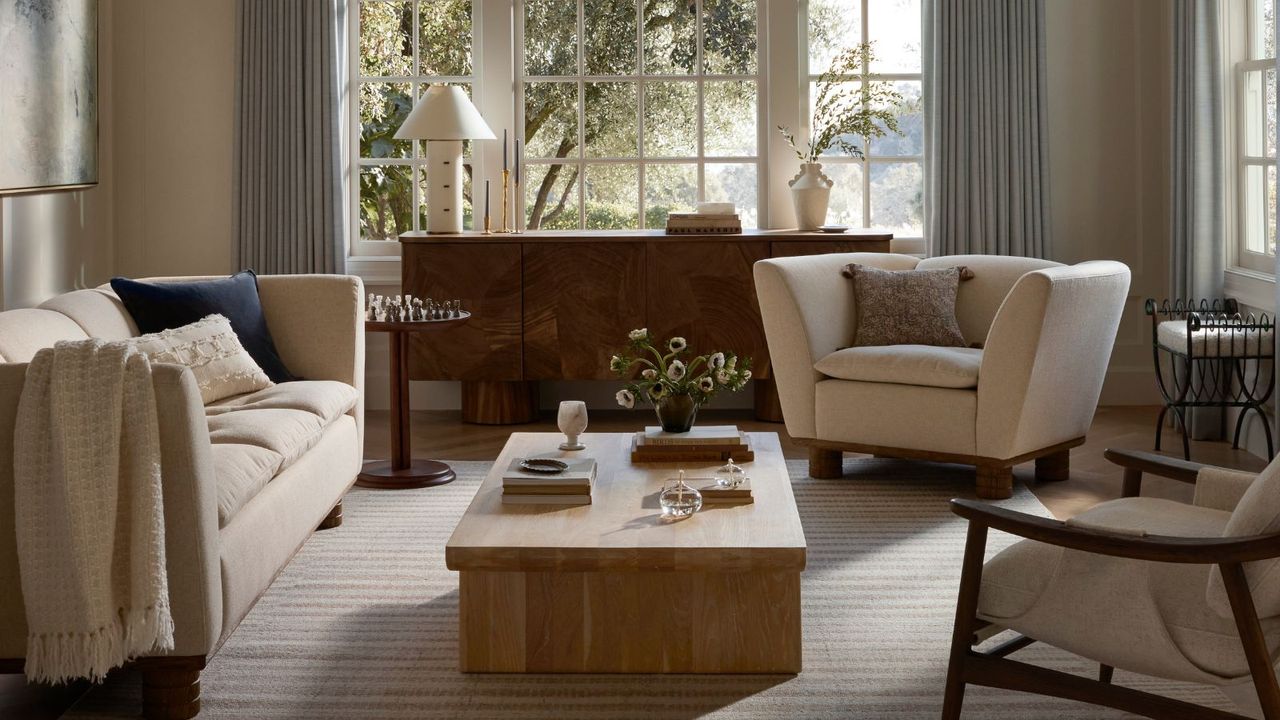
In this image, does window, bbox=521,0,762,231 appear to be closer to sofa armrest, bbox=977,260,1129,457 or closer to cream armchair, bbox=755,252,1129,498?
cream armchair, bbox=755,252,1129,498

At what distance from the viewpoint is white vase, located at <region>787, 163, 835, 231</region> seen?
A: 634cm

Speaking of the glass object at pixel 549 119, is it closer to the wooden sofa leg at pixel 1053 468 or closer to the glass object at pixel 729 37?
the glass object at pixel 729 37

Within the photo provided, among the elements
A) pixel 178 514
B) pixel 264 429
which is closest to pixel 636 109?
pixel 264 429

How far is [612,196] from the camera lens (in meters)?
6.82

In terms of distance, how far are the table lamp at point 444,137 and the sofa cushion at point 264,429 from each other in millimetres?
1900

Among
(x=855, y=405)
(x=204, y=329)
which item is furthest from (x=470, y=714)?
(x=855, y=405)

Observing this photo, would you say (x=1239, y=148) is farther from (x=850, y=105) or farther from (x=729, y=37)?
(x=729, y=37)

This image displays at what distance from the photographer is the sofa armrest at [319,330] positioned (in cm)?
461

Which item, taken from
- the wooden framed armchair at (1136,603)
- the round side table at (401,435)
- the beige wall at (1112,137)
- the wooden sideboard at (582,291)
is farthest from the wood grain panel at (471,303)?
the wooden framed armchair at (1136,603)

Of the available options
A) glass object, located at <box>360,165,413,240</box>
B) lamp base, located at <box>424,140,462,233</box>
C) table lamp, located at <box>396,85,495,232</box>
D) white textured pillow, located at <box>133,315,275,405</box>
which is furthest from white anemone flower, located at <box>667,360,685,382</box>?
glass object, located at <box>360,165,413,240</box>

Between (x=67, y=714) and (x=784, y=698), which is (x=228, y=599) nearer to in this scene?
(x=67, y=714)

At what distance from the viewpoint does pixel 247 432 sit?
3523mm

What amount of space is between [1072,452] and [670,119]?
8.60 feet

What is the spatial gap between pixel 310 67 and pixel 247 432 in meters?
3.45
